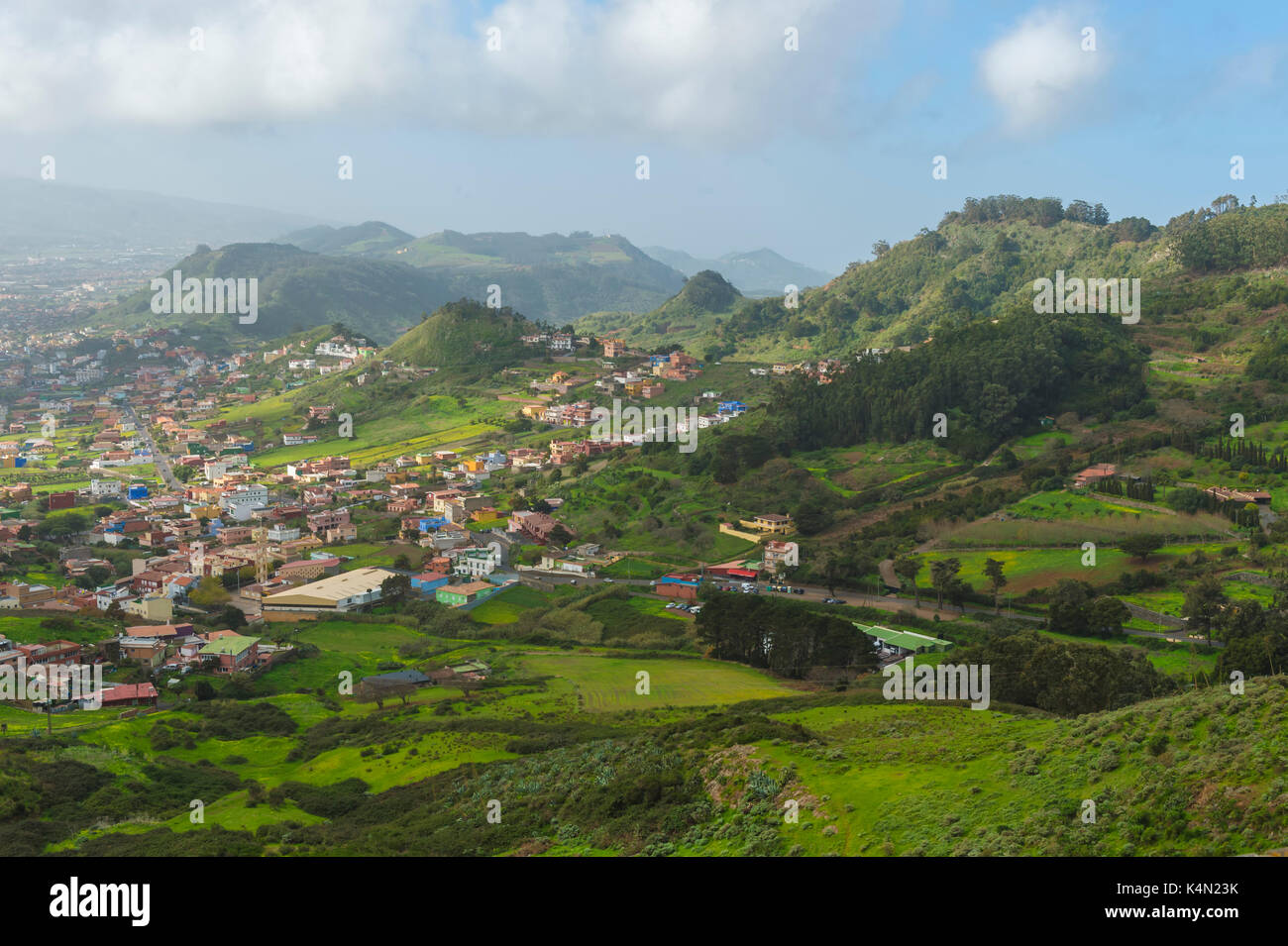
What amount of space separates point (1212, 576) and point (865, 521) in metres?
15.6

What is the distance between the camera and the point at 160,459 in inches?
2822

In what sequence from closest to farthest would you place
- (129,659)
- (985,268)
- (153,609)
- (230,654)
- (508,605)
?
(129,659), (230,654), (153,609), (508,605), (985,268)

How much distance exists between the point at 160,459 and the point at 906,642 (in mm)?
58978

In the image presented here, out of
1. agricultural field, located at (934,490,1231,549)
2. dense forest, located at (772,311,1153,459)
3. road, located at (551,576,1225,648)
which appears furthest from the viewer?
dense forest, located at (772,311,1153,459)

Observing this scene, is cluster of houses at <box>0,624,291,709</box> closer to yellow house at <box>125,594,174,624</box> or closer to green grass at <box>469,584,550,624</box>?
yellow house at <box>125,594,174,624</box>

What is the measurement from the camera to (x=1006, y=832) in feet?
37.8

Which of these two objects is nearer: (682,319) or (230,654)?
(230,654)

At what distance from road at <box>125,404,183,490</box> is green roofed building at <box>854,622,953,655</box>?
4736 centimetres

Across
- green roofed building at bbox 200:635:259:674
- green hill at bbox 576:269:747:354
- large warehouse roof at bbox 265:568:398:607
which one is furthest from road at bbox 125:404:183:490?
green hill at bbox 576:269:747:354

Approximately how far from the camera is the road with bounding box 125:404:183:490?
64.3 metres

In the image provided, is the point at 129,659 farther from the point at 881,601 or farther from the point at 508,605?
the point at 881,601

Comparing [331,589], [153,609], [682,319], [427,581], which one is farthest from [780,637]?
[682,319]

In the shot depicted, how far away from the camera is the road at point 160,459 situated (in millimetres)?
64331
